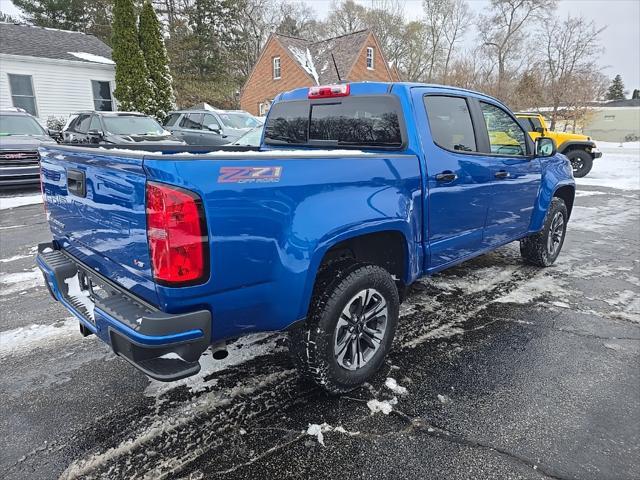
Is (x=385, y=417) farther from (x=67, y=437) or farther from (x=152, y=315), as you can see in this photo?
(x=67, y=437)

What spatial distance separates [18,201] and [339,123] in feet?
28.5

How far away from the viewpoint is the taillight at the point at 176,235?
72.9 inches

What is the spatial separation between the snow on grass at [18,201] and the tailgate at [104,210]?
7.47 meters

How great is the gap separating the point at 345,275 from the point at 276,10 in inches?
1961

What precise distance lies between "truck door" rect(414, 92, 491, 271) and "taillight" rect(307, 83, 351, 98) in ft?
2.00

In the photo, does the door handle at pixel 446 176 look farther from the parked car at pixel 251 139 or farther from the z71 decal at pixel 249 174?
the parked car at pixel 251 139

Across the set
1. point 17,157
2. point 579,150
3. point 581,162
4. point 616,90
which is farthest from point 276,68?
point 616,90

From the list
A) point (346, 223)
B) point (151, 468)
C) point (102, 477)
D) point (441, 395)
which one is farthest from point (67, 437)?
point (441, 395)

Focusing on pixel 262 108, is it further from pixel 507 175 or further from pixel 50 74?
pixel 507 175

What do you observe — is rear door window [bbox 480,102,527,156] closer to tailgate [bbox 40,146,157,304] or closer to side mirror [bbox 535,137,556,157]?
side mirror [bbox 535,137,556,157]

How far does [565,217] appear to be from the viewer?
18.1 feet

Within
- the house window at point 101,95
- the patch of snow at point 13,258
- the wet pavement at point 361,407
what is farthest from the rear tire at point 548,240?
the house window at point 101,95

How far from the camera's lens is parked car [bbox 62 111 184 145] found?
447 inches

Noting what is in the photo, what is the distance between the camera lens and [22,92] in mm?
18656
